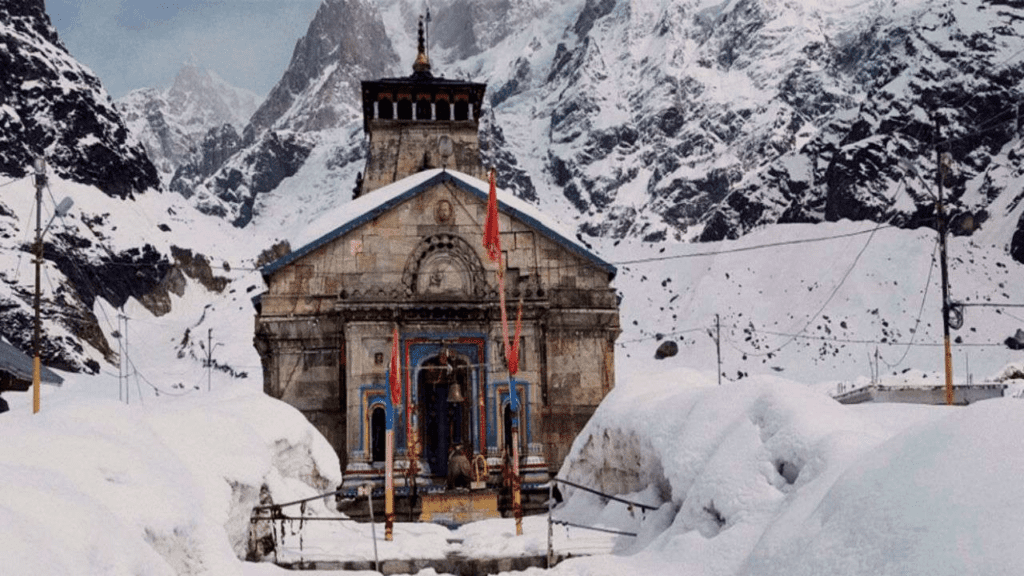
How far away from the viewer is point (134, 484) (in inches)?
477

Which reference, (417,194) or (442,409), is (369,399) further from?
(417,194)

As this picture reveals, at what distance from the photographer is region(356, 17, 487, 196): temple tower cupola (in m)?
47.9

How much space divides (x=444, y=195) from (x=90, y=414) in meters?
22.6

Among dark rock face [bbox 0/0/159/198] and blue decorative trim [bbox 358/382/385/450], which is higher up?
dark rock face [bbox 0/0/159/198]

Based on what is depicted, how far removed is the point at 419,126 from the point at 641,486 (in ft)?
104

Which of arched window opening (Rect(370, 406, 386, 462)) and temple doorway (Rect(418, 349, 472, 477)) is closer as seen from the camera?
arched window opening (Rect(370, 406, 386, 462))

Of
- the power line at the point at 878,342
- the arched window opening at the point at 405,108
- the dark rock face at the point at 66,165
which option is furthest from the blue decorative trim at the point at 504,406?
the dark rock face at the point at 66,165

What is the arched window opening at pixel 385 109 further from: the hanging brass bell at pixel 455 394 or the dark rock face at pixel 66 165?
the dark rock face at pixel 66 165

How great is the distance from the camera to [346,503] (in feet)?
98.4

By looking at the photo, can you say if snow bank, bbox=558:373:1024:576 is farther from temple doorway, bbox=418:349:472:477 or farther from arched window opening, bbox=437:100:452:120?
arched window opening, bbox=437:100:452:120

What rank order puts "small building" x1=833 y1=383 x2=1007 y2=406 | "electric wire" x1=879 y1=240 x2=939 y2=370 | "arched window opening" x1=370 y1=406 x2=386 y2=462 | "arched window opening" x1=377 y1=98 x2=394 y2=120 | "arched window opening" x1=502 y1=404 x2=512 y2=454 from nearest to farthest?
1. "arched window opening" x1=370 y1=406 x2=386 y2=462
2. "arched window opening" x1=502 y1=404 x2=512 y2=454
3. "small building" x1=833 y1=383 x2=1007 y2=406
4. "arched window opening" x1=377 y1=98 x2=394 y2=120
5. "electric wire" x1=879 y1=240 x2=939 y2=370

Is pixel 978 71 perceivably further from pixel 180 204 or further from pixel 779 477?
pixel 779 477

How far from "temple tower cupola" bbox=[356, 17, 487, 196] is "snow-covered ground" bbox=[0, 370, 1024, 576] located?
991 inches

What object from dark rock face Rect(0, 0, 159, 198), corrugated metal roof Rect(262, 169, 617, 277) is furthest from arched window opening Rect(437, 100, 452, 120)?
dark rock face Rect(0, 0, 159, 198)
